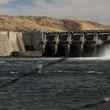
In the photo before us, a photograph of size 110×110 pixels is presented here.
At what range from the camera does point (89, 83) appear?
48250 millimetres

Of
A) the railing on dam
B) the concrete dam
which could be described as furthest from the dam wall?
the railing on dam

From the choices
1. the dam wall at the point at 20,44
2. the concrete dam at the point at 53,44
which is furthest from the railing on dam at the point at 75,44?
the dam wall at the point at 20,44

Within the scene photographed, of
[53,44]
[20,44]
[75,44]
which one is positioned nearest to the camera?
[75,44]

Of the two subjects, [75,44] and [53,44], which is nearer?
[75,44]

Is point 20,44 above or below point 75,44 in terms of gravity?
below

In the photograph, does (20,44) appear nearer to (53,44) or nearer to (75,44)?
(53,44)

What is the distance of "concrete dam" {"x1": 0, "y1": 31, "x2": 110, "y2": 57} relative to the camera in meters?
118

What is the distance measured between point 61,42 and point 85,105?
9134cm

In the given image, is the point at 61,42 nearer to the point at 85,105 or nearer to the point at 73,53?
the point at 73,53

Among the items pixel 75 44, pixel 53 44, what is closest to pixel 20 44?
pixel 53 44

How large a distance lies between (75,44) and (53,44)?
17.2 feet

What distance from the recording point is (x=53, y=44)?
400 ft

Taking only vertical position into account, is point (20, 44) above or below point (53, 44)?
below

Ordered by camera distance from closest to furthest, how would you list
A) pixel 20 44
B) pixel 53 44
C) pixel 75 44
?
pixel 75 44 → pixel 53 44 → pixel 20 44
